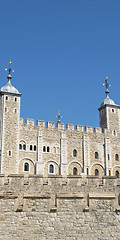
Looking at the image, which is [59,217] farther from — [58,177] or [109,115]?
[109,115]

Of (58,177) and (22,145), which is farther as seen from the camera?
(22,145)

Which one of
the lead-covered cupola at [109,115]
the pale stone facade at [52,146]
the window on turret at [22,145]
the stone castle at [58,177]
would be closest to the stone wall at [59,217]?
the stone castle at [58,177]

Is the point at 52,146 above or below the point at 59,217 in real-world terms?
above

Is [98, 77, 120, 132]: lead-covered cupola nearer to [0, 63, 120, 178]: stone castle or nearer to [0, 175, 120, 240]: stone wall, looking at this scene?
[0, 63, 120, 178]: stone castle

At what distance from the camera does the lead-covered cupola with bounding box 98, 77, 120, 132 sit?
155 feet

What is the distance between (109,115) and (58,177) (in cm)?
3157

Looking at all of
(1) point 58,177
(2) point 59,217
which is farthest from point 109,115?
(2) point 59,217

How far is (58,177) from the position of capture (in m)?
16.8

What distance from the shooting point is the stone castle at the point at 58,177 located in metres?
11.4

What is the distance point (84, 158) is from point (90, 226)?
31.7m

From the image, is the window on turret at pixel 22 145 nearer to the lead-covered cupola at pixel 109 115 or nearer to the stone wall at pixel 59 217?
the lead-covered cupola at pixel 109 115

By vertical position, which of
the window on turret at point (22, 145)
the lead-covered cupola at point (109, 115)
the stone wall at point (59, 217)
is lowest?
the stone wall at point (59, 217)

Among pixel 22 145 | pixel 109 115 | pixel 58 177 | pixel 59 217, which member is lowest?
pixel 59 217

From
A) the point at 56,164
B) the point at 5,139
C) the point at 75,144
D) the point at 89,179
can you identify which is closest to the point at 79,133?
the point at 75,144
